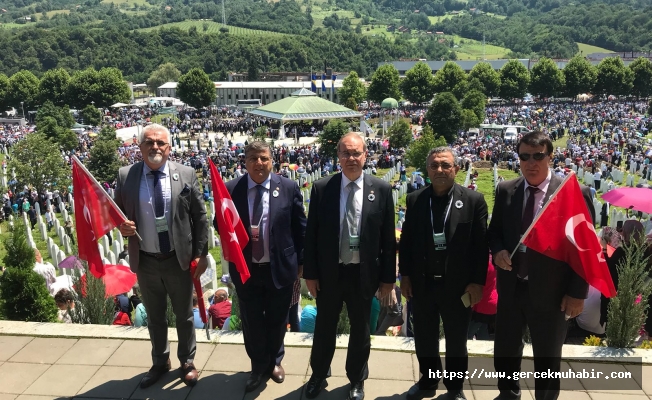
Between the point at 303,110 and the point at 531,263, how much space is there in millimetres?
47831

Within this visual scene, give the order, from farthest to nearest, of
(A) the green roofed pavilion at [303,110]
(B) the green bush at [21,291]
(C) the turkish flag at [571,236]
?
1. (A) the green roofed pavilion at [303,110]
2. (B) the green bush at [21,291]
3. (C) the turkish flag at [571,236]

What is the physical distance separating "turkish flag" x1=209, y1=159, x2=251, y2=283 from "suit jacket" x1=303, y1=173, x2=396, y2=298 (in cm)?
53

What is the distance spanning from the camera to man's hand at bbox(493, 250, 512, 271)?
368 cm

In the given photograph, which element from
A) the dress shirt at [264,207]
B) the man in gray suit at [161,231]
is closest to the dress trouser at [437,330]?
the dress shirt at [264,207]

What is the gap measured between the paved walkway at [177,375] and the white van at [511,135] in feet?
112

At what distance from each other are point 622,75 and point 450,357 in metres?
76.9

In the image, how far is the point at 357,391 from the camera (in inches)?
157

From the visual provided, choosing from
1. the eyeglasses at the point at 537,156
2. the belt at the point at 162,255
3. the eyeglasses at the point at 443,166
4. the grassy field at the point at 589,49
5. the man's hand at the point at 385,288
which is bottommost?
the man's hand at the point at 385,288

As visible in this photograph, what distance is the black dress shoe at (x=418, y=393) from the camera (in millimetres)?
3986

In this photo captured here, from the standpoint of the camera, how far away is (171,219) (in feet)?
13.5

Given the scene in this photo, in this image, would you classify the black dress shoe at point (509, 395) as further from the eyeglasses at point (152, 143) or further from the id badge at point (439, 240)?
the eyeglasses at point (152, 143)

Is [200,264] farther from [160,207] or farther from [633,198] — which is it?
[633,198]

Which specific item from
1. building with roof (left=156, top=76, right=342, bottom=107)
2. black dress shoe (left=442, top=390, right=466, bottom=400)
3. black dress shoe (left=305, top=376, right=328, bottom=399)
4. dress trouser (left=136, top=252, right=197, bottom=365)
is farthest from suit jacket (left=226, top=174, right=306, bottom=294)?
building with roof (left=156, top=76, right=342, bottom=107)

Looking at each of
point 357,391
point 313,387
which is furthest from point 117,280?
point 357,391
